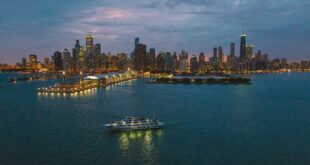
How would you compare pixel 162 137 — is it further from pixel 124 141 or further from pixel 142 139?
pixel 124 141

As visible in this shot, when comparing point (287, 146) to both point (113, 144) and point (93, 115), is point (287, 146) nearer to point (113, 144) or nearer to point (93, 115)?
point (113, 144)

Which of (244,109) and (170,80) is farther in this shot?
(170,80)

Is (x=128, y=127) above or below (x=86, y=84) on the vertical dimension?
below

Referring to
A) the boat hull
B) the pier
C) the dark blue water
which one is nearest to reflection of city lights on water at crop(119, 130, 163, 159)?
the dark blue water

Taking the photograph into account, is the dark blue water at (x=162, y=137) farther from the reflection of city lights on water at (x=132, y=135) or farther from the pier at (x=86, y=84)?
the pier at (x=86, y=84)

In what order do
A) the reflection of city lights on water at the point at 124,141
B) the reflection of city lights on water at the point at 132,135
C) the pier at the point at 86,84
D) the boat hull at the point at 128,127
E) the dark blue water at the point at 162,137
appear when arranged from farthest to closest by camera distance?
the pier at the point at 86,84, the boat hull at the point at 128,127, the reflection of city lights on water at the point at 132,135, the reflection of city lights on water at the point at 124,141, the dark blue water at the point at 162,137

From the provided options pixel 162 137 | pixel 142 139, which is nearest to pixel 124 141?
pixel 142 139

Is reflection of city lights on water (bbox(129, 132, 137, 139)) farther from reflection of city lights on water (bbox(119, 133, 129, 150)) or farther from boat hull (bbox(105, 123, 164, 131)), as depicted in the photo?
boat hull (bbox(105, 123, 164, 131))

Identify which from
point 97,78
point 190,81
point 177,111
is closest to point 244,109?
point 177,111

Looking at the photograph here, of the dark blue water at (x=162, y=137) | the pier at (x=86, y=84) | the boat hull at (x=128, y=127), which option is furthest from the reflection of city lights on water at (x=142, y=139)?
the pier at (x=86, y=84)

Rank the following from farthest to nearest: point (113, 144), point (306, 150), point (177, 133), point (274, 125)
A: point (274, 125) < point (177, 133) < point (113, 144) < point (306, 150)

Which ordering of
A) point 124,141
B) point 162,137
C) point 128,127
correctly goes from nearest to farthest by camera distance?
point 124,141
point 162,137
point 128,127
